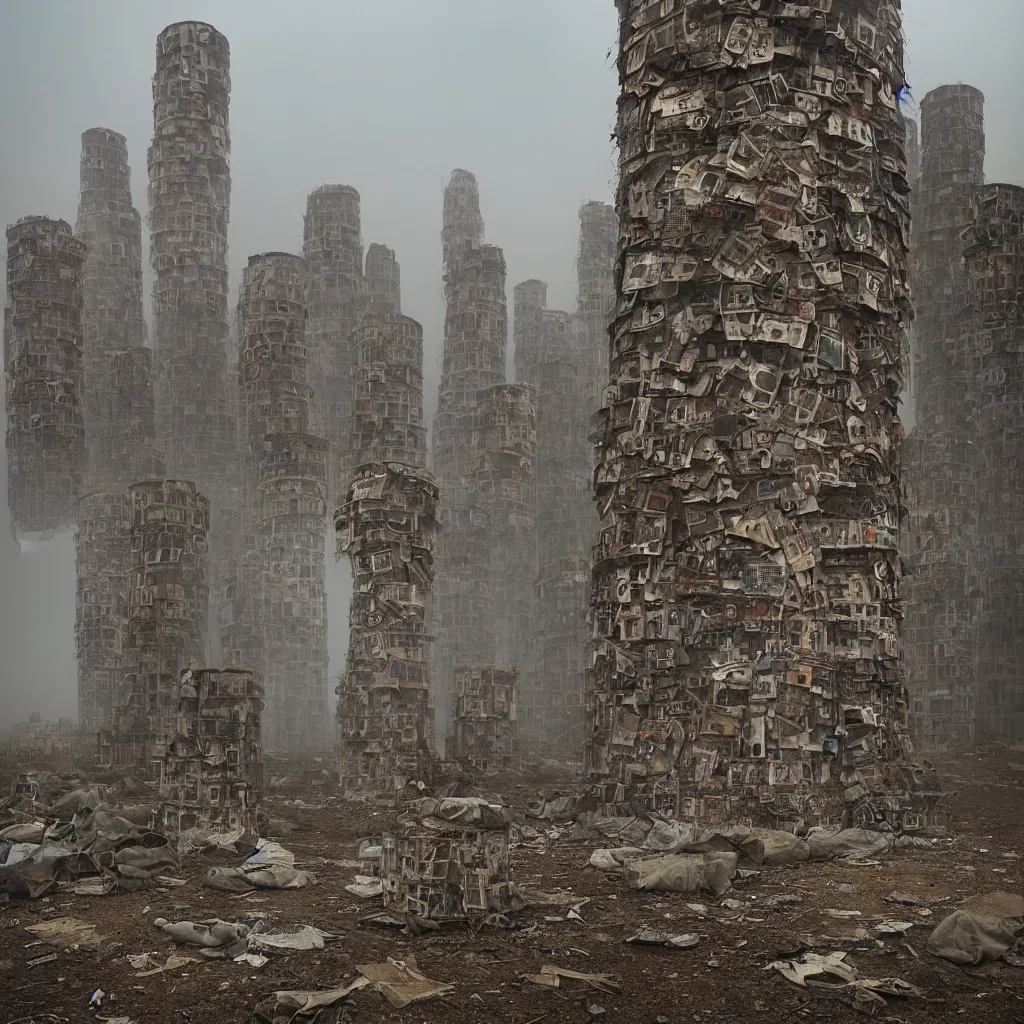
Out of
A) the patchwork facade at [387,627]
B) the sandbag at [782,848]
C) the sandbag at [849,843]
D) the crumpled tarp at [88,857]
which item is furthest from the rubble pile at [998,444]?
the crumpled tarp at [88,857]

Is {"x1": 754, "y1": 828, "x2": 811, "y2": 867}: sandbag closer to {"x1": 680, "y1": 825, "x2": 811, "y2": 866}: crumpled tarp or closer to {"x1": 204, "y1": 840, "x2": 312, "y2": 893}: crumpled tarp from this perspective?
{"x1": 680, "y1": 825, "x2": 811, "y2": 866}: crumpled tarp

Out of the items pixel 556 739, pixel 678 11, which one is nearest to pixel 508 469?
pixel 556 739

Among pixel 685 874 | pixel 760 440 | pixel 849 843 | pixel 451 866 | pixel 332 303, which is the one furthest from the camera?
pixel 332 303

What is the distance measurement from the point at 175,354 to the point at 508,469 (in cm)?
853

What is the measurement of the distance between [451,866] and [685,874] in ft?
4.97

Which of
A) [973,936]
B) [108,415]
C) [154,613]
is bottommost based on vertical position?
[973,936]

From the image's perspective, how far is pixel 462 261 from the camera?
34281mm

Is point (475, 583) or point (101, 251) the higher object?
point (101, 251)

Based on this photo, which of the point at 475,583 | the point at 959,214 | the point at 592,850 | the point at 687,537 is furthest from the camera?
the point at 475,583

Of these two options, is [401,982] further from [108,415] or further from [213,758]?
[108,415]

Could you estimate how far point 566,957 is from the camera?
5.83 metres

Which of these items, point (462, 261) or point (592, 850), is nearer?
point (592, 850)

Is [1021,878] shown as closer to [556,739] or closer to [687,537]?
[687,537]

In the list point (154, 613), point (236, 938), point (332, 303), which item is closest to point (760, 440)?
point (236, 938)
